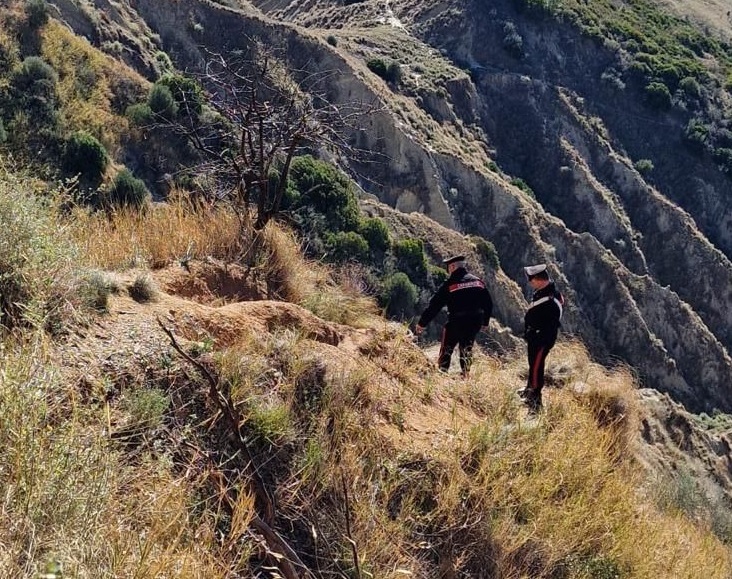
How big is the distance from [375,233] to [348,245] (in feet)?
10.3

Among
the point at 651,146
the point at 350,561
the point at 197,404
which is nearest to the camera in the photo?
the point at 350,561

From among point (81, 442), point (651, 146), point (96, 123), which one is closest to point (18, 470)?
point (81, 442)

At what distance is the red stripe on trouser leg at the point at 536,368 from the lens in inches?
246

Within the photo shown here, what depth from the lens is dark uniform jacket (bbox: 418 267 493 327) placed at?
22.5 ft

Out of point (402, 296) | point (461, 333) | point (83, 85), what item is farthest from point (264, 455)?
point (83, 85)

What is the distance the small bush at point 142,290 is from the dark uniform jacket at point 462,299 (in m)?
3.21

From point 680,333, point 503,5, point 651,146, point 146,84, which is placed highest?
point 503,5

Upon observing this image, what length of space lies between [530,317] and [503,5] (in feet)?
164

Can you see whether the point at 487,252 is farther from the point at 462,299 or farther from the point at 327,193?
the point at 462,299

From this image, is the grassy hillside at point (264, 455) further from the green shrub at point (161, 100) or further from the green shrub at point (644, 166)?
the green shrub at point (644, 166)

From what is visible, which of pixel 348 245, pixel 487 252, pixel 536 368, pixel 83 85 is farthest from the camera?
pixel 487 252

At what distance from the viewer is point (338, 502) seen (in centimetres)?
352

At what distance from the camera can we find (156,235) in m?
5.73

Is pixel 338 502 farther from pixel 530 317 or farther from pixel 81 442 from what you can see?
pixel 530 317
